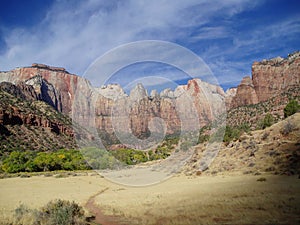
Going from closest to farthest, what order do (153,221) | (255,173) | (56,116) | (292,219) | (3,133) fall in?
(292,219) < (153,221) < (255,173) < (3,133) < (56,116)

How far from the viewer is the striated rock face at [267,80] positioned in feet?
494

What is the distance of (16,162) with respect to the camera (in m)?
75.9

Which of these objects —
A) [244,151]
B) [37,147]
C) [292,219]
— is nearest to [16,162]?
[37,147]

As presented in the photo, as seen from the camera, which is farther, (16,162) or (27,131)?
(27,131)

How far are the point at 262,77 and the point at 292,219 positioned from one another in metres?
168

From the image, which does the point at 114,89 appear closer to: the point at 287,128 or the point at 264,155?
the point at 264,155

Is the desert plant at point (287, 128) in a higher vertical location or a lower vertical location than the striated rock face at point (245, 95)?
lower

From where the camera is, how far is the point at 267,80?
163375 mm

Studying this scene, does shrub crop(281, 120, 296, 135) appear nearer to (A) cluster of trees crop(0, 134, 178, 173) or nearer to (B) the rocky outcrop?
(A) cluster of trees crop(0, 134, 178, 173)

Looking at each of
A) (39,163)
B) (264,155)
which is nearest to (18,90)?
(39,163)

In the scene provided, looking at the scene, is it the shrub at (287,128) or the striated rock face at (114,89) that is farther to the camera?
the shrub at (287,128)

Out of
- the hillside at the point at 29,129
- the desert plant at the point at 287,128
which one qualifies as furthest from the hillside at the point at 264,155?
the hillside at the point at 29,129

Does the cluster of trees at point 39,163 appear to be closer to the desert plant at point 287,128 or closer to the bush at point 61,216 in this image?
the desert plant at point 287,128

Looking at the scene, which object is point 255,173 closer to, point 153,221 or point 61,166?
point 153,221
